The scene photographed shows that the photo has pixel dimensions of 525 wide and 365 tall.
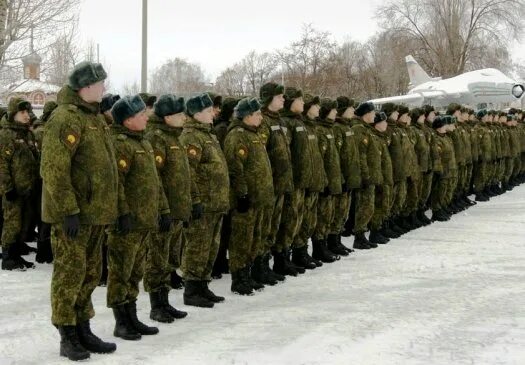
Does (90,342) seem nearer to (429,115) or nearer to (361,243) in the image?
(361,243)

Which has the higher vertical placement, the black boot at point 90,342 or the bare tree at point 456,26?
the bare tree at point 456,26

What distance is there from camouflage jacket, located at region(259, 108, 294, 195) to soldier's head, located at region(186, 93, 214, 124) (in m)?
1.02

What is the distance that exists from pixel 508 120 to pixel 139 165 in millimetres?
14409

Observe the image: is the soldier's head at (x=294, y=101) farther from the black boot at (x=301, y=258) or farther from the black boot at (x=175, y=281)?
the black boot at (x=175, y=281)

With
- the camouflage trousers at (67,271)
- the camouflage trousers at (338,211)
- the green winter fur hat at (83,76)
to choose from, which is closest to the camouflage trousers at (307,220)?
the camouflage trousers at (338,211)

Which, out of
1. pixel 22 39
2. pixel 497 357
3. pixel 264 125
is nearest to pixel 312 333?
pixel 497 357

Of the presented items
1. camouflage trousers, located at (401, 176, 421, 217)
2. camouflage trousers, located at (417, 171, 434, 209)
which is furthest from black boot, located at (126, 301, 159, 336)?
camouflage trousers, located at (417, 171, 434, 209)

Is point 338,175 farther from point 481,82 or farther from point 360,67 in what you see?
point 360,67

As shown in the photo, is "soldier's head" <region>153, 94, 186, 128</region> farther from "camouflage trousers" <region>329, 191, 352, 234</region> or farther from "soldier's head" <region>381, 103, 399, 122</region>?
"soldier's head" <region>381, 103, 399, 122</region>

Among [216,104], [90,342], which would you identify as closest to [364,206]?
[216,104]

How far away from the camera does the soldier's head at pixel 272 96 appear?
7426 millimetres

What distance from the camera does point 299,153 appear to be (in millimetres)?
7789

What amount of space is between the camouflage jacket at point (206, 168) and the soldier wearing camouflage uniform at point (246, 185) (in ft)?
1.35

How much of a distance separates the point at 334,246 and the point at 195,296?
3149 mm
